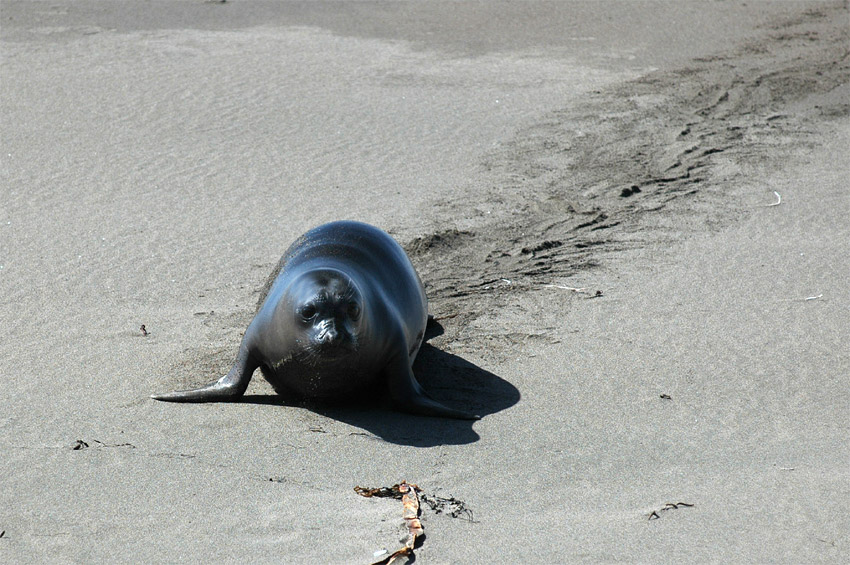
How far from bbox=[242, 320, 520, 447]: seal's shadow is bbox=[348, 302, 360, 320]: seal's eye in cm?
50

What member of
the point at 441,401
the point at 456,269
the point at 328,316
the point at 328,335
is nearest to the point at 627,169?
the point at 456,269

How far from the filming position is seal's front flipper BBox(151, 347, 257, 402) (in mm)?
5043

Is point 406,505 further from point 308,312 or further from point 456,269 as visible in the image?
point 456,269

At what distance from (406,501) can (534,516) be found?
502 mm

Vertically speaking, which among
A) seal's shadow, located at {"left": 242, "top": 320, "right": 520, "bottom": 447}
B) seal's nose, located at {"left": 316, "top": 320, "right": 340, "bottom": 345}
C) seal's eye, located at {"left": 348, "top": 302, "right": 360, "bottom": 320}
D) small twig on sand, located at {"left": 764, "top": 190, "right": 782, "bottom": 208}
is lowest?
seal's shadow, located at {"left": 242, "top": 320, "right": 520, "bottom": 447}

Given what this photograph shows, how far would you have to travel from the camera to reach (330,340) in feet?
15.4

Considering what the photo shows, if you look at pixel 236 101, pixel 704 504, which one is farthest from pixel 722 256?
pixel 236 101

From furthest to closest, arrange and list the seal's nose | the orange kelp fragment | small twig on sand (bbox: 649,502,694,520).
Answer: the seal's nose → small twig on sand (bbox: 649,502,694,520) → the orange kelp fragment

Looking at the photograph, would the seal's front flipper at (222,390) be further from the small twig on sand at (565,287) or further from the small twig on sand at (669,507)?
the small twig on sand at (565,287)

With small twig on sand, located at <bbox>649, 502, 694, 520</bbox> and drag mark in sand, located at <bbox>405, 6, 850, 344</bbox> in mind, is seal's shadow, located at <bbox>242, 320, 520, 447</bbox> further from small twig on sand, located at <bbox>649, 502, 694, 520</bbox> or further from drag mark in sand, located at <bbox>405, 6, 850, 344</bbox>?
small twig on sand, located at <bbox>649, 502, 694, 520</bbox>

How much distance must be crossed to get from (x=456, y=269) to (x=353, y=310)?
2592mm

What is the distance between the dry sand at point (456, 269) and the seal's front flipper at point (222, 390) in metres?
0.08

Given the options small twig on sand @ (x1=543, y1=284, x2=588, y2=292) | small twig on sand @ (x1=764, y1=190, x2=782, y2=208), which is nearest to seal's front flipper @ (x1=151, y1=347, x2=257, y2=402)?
small twig on sand @ (x1=543, y1=284, x2=588, y2=292)

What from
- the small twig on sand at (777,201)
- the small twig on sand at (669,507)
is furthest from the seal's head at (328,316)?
the small twig on sand at (777,201)
